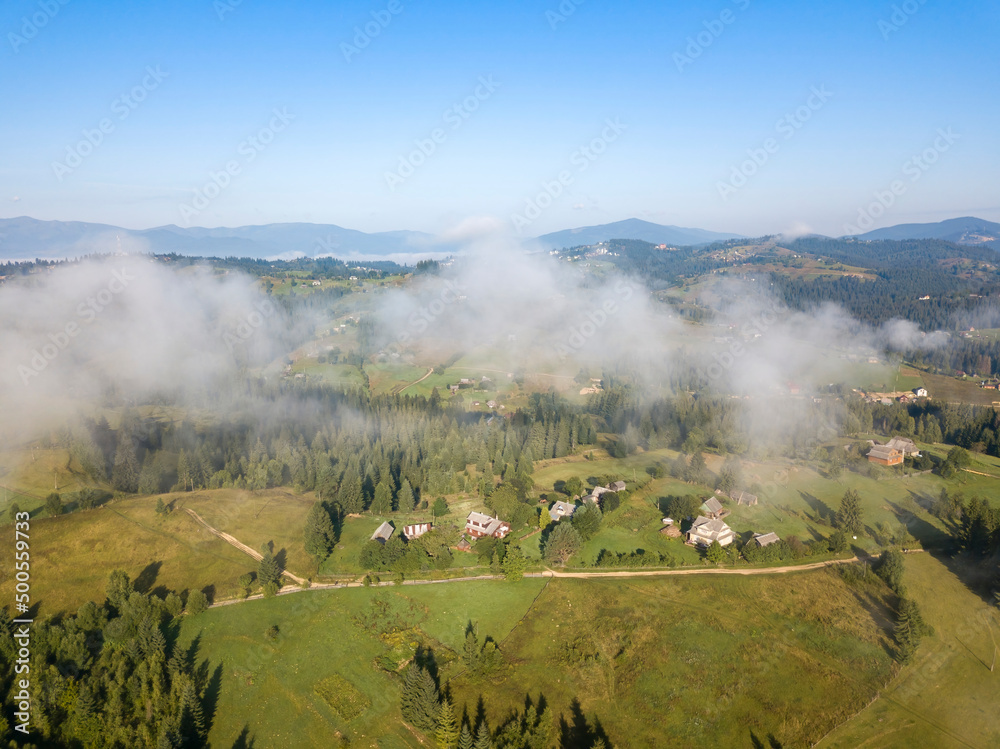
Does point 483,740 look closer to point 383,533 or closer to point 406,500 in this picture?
point 383,533

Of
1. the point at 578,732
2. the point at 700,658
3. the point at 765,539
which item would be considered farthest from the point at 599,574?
the point at 765,539

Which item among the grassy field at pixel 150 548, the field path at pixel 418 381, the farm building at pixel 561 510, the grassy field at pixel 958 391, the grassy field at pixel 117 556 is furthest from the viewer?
the field path at pixel 418 381

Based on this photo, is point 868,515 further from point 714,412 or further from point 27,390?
point 27,390

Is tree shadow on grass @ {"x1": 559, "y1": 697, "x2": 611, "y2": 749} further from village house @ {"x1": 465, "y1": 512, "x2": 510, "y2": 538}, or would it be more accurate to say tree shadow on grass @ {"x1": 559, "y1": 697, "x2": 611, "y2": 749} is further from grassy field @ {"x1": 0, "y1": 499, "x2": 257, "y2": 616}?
grassy field @ {"x1": 0, "y1": 499, "x2": 257, "y2": 616}

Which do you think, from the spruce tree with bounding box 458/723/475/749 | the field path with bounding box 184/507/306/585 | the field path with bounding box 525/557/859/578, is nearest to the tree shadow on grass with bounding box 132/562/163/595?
the field path with bounding box 184/507/306/585

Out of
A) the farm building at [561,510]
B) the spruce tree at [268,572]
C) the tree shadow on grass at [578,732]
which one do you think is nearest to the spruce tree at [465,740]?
the tree shadow on grass at [578,732]

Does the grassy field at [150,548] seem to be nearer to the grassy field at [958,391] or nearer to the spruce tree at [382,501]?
the spruce tree at [382,501]
